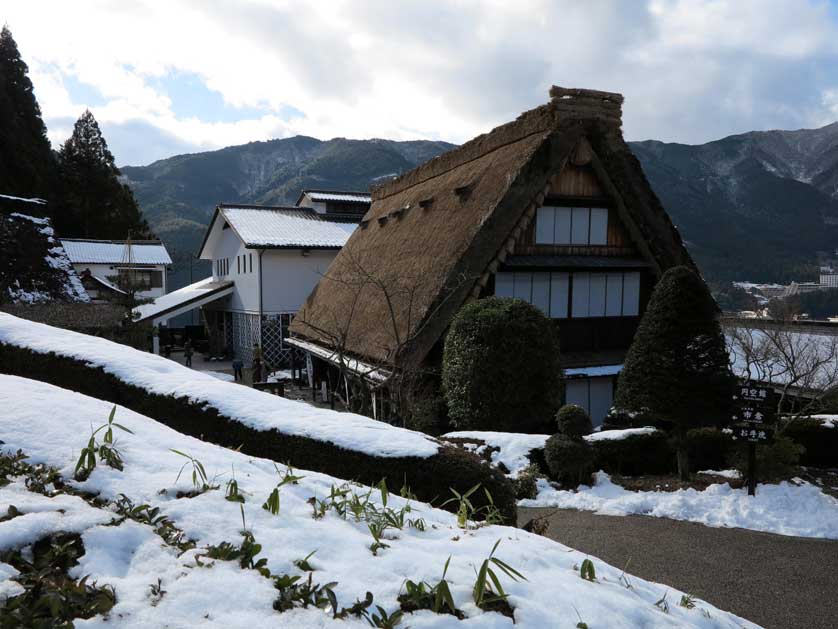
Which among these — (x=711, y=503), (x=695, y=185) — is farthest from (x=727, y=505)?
(x=695, y=185)

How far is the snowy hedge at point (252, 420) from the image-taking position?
512 centimetres

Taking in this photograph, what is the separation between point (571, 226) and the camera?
1431cm

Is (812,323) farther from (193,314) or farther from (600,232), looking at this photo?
(193,314)

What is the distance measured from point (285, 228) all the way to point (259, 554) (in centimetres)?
2517

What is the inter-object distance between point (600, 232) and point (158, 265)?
31.4 m

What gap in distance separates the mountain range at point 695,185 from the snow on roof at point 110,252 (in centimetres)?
2691

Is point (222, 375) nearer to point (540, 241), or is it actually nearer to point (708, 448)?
point (540, 241)

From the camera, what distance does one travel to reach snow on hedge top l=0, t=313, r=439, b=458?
5.35 m

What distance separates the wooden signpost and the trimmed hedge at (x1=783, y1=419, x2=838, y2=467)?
269 centimetres

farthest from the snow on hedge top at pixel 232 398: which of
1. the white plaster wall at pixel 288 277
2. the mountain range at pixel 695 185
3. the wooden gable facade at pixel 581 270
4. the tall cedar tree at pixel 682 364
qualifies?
the mountain range at pixel 695 185

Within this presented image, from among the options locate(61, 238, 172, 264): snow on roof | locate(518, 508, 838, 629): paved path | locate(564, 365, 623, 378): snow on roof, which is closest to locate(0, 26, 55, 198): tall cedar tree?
locate(61, 238, 172, 264): snow on roof

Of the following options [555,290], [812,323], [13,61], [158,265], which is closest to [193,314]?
[158,265]

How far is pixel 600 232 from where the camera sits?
579 inches

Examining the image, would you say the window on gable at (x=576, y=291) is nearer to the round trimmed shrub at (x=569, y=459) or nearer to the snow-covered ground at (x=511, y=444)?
the snow-covered ground at (x=511, y=444)
